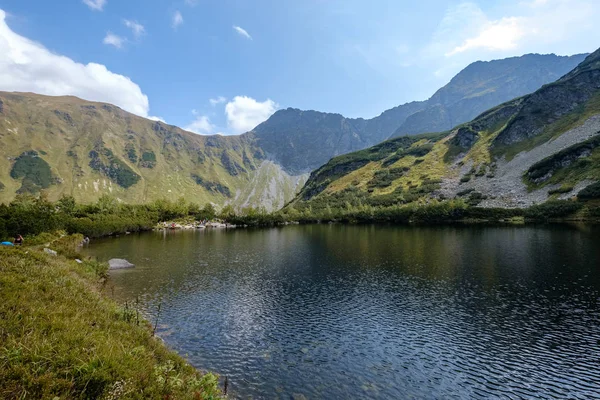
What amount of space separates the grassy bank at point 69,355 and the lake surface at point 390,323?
26.1 feet

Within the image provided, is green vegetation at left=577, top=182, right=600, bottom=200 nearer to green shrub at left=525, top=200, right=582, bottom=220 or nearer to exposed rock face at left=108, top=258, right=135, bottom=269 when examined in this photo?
green shrub at left=525, top=200, right=582, bottom=220

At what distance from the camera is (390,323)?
113ft

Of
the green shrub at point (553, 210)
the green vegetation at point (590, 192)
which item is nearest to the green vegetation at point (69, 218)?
the green shrub at point (553, 210)

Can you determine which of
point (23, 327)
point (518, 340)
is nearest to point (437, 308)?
point (518, 340)

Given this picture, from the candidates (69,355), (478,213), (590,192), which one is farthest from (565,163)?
(69,355)

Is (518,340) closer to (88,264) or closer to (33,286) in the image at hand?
(33,286)

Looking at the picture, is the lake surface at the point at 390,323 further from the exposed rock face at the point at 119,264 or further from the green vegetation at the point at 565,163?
the green vegetation at the point at 565,163

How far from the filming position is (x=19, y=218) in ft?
262

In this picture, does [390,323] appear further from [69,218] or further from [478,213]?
[478,213]

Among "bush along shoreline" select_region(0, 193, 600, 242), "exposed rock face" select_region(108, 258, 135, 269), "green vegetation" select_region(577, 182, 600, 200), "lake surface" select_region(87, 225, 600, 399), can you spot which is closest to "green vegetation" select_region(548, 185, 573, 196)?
"green vegetation" select_region(577, 182, 600, 200)

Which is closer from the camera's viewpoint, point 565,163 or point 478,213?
point 478,213

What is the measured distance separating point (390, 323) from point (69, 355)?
29.8m

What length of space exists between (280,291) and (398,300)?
1765 cm

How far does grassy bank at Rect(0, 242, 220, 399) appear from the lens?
39.7ft
